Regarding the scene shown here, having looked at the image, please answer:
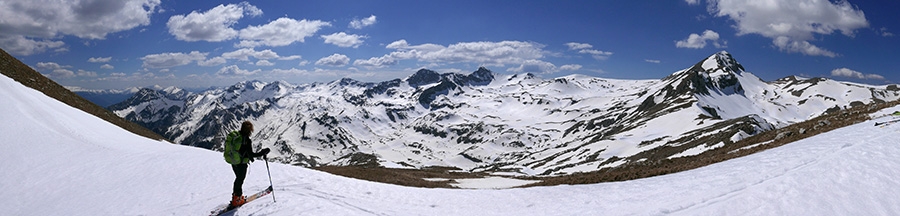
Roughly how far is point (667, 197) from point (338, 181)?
14283 millimetres

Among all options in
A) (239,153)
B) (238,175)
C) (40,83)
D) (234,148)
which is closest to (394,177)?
(238,175)

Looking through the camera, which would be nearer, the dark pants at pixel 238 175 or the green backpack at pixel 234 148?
the green backpack at pixel 234 148

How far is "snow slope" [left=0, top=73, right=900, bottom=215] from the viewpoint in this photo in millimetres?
10273

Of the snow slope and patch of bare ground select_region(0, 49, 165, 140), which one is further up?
patch of bare ground select_region(0, 49, 165, 140)

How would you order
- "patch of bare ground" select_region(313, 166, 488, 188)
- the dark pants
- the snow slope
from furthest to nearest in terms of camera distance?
"patch of bare ground" select_region(313, 166, 488, 188) < the dark pants < the snow slope

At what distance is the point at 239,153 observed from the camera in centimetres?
1340

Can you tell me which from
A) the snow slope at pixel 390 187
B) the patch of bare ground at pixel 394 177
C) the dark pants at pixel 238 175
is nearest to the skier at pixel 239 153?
the dark pants at pixel 238 175

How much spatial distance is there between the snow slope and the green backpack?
5.95 feet

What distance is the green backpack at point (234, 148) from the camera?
43.1 feet

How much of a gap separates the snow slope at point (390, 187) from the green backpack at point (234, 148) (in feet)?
5.95

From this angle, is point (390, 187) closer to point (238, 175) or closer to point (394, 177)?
point (238, 175)

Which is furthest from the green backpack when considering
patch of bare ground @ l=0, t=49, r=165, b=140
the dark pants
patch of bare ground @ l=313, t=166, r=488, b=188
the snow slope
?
patch of bare ground @ l=0, t=49, r=165, b=140

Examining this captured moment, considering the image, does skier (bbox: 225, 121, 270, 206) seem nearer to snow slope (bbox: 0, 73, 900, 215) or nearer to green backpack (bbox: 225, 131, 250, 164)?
green backpack (bbox: 225, 131, 250, 164)

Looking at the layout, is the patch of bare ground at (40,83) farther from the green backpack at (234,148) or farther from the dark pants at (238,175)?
the green backpack at (234,148)
